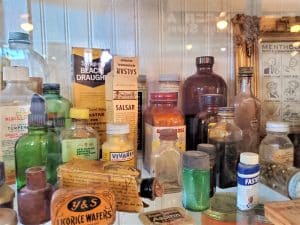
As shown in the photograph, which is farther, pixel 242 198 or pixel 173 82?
pixel 173 82

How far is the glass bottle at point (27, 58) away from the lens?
74cm

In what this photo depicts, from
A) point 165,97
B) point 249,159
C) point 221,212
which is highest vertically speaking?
point 165,97

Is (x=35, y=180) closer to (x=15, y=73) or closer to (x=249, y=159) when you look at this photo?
(x=15, y=73)

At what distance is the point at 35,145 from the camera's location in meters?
0.63

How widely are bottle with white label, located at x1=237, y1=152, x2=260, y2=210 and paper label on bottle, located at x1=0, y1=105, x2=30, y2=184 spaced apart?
0.49 meters

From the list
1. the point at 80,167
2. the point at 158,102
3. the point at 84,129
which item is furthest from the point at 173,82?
the point at 80,167

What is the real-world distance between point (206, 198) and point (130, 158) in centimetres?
18

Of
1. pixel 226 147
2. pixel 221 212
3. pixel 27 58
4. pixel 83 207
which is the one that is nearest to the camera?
pixel 83 207

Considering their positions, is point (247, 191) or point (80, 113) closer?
point (247, 191)

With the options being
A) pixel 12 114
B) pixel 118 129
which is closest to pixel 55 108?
pixel 12 114

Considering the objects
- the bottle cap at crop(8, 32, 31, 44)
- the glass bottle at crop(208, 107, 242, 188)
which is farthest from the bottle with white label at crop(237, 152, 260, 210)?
the bottle cap at crop(8, 32, 31, 44)

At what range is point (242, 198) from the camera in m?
0.54

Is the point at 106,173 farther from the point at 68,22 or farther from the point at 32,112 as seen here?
the point at 68,22

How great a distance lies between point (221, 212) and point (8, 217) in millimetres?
371
